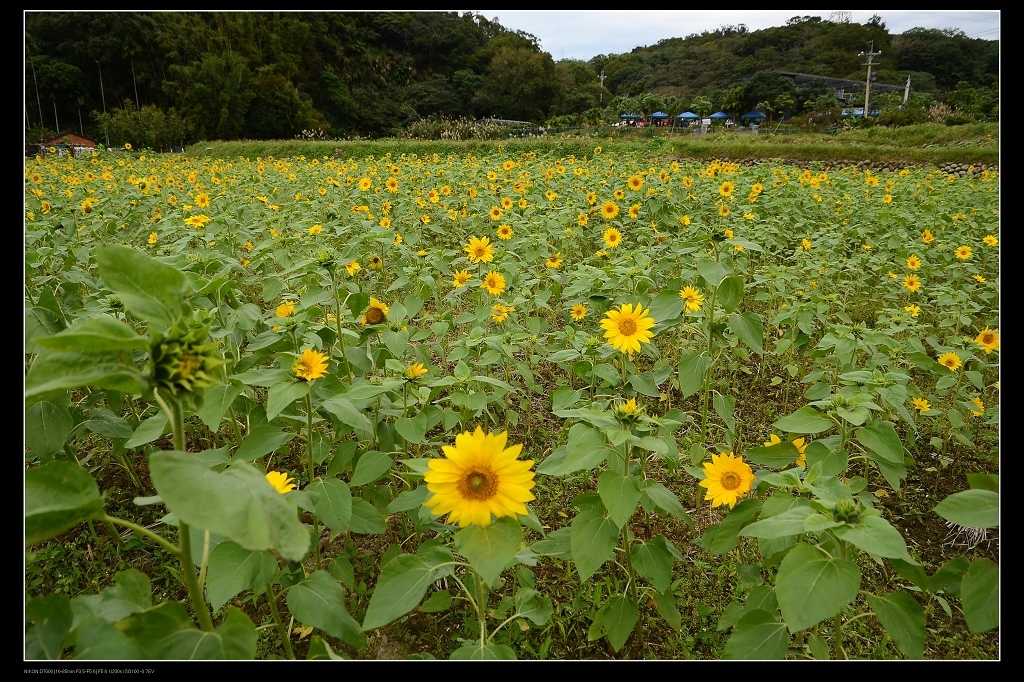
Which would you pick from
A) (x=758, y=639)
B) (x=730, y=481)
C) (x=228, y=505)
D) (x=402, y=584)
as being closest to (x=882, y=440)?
(x=730, y=481)

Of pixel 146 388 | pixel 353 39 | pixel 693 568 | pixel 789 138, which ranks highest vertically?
pixel 353 39

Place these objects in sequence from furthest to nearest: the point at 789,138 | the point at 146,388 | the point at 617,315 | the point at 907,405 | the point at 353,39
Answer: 1. the point at 353,39
2. the point at 789,138
3. the point at 907,405
4. the point at 617,315
5. the point at 146,388

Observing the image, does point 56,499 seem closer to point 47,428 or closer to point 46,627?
point 46,627

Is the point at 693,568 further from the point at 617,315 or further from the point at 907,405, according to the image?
the point at 907,405

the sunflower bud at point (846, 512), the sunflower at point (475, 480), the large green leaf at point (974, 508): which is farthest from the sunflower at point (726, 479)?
the sunflower at point (475, 480)

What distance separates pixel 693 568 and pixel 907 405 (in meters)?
1.49

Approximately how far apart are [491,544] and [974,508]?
80cm

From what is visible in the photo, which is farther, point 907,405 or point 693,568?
point 907,405

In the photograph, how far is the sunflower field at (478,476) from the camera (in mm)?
704

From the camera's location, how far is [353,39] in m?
40.3

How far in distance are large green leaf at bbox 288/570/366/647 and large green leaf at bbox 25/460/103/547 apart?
0.50 m

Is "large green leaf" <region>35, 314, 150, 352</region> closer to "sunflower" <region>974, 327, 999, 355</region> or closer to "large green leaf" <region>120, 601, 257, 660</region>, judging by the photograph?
"large green leaf" <region>120, 601, 257, 660</region>

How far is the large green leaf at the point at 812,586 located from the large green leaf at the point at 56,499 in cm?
100

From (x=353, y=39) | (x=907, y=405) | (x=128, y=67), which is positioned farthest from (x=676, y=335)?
(x=353, y=39)
